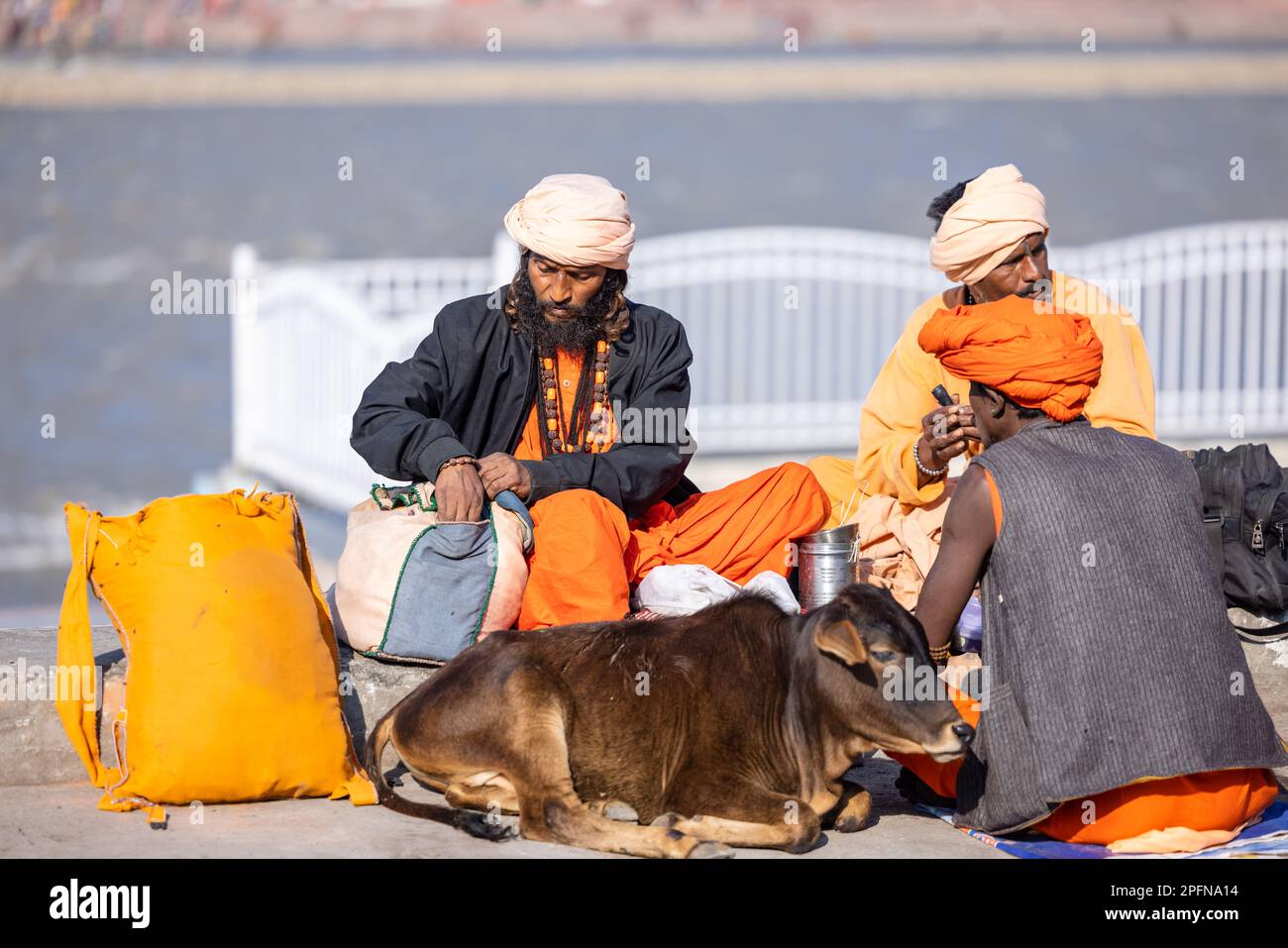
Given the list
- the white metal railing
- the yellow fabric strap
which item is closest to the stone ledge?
the yellow fabric strap

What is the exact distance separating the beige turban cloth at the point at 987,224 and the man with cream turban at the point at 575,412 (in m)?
0.92

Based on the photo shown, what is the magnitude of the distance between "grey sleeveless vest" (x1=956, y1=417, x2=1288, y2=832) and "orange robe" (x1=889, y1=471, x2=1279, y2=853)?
0.09 m

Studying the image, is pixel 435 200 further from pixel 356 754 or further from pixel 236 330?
pixel 356 754

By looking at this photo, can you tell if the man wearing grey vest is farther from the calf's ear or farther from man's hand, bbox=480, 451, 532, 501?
man's hand, bbox=480, 451, 532, 501

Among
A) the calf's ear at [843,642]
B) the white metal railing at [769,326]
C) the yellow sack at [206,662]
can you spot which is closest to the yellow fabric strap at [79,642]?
the yellow sack at [206,662]

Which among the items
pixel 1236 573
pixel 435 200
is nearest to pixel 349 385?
pixel 1236 573

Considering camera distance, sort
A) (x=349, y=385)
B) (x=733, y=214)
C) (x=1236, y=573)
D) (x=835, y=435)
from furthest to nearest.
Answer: (x=733, y=214), (x=835, y=435), (x=349, y=385), (x=1236, y=573)

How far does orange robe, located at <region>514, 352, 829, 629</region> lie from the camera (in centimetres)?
487

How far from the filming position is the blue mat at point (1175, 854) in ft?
12.7

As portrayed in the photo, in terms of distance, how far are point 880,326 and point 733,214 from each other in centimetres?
1163

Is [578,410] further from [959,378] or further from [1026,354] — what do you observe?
[1026,354]

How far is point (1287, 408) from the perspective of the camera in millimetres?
13281

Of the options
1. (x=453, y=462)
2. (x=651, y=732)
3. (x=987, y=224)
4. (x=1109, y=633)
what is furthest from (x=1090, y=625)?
(x=453, y=462)

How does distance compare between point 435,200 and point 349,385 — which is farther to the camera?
point 435,200
